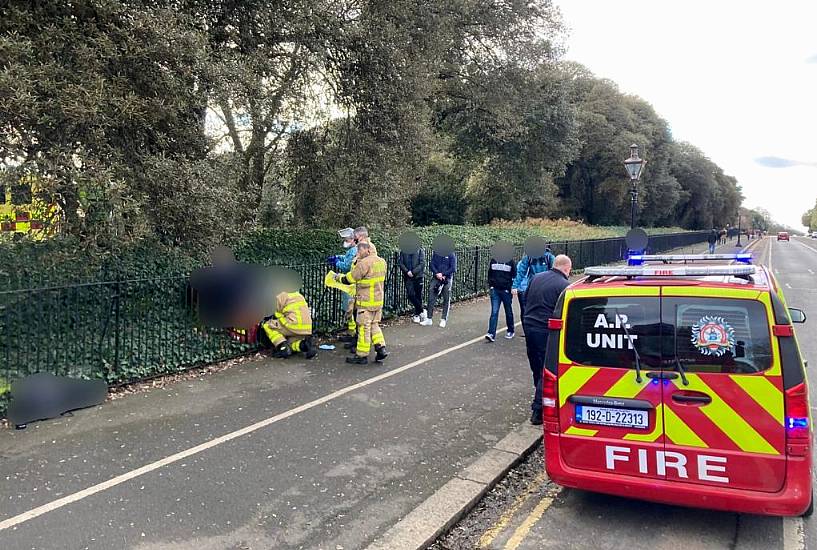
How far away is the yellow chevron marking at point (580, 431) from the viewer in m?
4.04

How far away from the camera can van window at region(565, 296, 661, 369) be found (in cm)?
395

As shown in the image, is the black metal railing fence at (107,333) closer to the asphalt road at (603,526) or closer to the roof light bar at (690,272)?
the asphalt road at (603,526)

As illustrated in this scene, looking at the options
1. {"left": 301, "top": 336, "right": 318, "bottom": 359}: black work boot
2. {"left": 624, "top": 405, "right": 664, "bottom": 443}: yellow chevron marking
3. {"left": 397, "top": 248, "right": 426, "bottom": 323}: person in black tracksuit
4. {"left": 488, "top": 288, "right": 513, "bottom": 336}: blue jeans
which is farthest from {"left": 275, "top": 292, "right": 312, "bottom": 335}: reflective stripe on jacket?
{"left": 624, "top": 405, "right": 664, "bottom": 443}: yellow chevron marking

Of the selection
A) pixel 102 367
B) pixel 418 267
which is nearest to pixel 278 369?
pixel 102 367

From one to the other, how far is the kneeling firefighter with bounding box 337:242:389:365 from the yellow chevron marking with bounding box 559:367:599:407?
4.11 meters

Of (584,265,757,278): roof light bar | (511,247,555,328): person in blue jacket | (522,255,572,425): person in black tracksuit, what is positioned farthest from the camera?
(511,247,555,328): person in blue jacket

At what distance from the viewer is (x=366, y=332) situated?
320 inches

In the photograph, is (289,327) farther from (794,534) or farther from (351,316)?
(794,534)

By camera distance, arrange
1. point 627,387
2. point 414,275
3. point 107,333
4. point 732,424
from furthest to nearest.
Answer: point 414,275 → point 107,333 → point 627,387 → point 732,424

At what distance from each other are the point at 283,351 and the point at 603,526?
5315 millimetres

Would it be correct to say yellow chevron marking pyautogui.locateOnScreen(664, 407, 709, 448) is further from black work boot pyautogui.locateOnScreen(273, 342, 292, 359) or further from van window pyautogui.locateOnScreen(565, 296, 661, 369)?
black work boot pyautogui.locateOnScreen(273, 342, 292, 359)

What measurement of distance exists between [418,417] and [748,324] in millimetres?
3380

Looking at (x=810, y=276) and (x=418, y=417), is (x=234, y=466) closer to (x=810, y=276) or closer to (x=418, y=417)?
(x=418, y=417)

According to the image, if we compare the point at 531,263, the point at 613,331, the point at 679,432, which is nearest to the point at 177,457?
the point at 613,331
